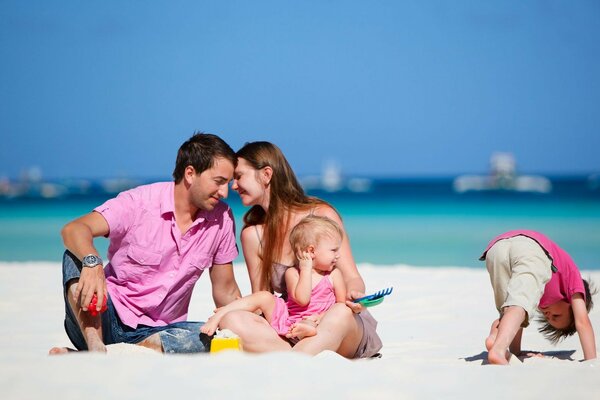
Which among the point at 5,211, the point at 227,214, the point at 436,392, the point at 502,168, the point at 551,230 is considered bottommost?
the point at 436,392

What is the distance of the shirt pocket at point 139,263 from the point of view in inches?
169

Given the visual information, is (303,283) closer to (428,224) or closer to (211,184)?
(211,184)

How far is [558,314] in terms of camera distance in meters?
4.50

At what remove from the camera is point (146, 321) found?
434 cm

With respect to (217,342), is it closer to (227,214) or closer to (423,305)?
(227,214)

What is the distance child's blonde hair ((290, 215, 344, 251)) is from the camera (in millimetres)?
4184

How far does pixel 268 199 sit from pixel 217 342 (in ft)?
3.10

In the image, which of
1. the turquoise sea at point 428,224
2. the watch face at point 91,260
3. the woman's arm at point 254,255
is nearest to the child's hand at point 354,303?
the woman's arm at point 254,255

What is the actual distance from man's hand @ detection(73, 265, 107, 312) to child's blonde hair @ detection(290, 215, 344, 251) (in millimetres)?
993

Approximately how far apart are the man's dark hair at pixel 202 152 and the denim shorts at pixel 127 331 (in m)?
0.77

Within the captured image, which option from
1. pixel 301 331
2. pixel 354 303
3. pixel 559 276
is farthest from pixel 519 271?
pixel 301 331

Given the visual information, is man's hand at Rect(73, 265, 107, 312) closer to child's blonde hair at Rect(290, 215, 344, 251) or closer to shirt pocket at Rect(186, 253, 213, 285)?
shirt pocket at Rect(186, 253, 213, 285)

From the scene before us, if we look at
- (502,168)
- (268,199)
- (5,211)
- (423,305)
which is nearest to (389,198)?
(502,168)

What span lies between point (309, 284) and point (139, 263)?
918mm
